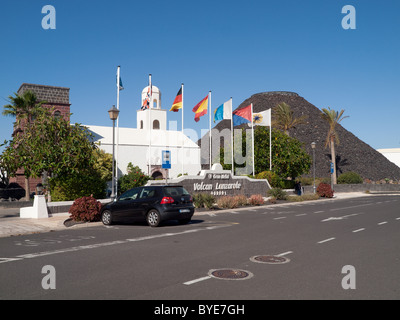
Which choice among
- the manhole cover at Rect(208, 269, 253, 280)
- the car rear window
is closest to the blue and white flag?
the car rear window

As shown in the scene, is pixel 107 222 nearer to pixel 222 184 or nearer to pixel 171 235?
pixel 171 235

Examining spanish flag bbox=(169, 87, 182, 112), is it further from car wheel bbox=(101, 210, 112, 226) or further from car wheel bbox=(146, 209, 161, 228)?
car wheel bbox=(146, 209, 161, 228)

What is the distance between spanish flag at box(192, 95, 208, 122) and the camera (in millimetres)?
30766

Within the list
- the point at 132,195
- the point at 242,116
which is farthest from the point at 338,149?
the point at 132,195

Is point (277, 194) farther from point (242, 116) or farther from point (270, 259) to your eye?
point (270, 259)

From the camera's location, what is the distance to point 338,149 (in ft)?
356

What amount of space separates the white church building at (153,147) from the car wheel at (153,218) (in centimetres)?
2482

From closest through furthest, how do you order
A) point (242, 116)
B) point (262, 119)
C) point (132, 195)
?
point (132, 195)
point (242, 116)
point (262, 119)

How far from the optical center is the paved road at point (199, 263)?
584cm

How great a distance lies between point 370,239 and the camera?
1125 centimetres

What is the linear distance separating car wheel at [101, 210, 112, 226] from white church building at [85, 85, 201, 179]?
23472mm

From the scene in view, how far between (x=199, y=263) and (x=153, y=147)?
1474 inches

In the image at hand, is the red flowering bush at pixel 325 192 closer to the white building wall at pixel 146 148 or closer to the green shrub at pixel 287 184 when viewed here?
the green shrub at pixel 287 184
